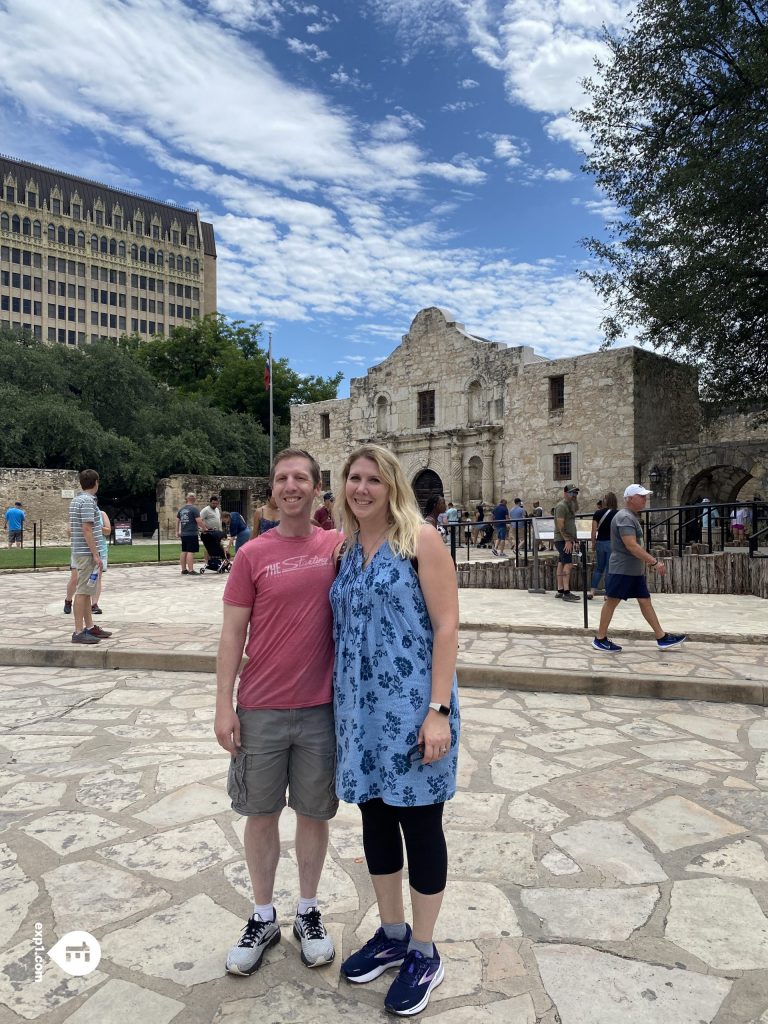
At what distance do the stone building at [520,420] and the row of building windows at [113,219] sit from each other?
215 ft

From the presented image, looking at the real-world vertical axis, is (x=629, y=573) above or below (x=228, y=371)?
below

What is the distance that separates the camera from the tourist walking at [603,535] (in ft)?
32.2

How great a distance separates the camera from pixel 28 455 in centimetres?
3058

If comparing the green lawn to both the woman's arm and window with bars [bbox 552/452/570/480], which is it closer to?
window with bars [bbox 552/452/570/480]

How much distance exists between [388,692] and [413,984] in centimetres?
86

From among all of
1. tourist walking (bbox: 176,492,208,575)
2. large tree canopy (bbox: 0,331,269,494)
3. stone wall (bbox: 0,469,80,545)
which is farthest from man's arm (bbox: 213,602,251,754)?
large tree canopy (bbox: 0,331,269,494)

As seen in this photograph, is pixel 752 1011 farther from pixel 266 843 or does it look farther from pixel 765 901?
pixel 266 843

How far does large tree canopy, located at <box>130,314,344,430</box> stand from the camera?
44.8 m

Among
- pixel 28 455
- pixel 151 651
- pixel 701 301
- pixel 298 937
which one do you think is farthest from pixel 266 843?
pixel 28 455

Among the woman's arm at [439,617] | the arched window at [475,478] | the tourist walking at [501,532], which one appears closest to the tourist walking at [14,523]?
the tourist walking at [501,532]

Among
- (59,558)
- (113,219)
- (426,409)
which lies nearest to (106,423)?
(426,409)

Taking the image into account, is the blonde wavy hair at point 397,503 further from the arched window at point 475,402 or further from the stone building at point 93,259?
the stone building at point 93,259

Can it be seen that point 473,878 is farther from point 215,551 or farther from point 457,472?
point 457,472

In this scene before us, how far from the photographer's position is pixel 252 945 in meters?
2.24
